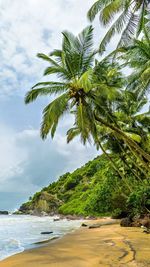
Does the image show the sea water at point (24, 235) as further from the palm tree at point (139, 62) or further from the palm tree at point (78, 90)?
the palm tree at point (139, 62)

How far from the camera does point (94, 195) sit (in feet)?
115

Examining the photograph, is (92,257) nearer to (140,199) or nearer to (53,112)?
(53,112)

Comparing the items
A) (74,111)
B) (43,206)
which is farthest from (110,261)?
(43,206)

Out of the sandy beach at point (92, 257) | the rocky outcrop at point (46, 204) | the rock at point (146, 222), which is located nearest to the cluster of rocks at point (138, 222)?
the rock at point (146, 222)

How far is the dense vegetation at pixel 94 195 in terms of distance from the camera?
29.1 metres

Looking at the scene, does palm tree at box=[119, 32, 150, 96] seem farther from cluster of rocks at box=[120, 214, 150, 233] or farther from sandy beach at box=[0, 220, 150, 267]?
cluster of rocks at box=[120, 214, 150, 233]

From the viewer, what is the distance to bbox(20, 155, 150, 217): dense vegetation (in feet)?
95.4

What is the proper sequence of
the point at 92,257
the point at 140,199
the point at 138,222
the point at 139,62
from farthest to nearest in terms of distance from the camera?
the point at 140,199 < the point at 138,222 < the point at 139,62 < the point at 92,257

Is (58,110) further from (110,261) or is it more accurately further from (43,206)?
(43,206)

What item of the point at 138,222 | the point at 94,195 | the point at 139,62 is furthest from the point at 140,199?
the point at 139,62

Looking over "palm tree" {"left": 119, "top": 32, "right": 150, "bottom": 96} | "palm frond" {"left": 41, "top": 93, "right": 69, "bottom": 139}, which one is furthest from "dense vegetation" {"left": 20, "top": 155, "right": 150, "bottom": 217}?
"palm frond" {"left": 41, "top": 93, "right": 69, "bottom": 139}

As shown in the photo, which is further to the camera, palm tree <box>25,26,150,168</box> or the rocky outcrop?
the rocky outcrop

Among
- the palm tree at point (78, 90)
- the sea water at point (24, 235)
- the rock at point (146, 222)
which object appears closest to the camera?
the palm tree at point (78, 90)

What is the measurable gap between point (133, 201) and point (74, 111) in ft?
43.9
